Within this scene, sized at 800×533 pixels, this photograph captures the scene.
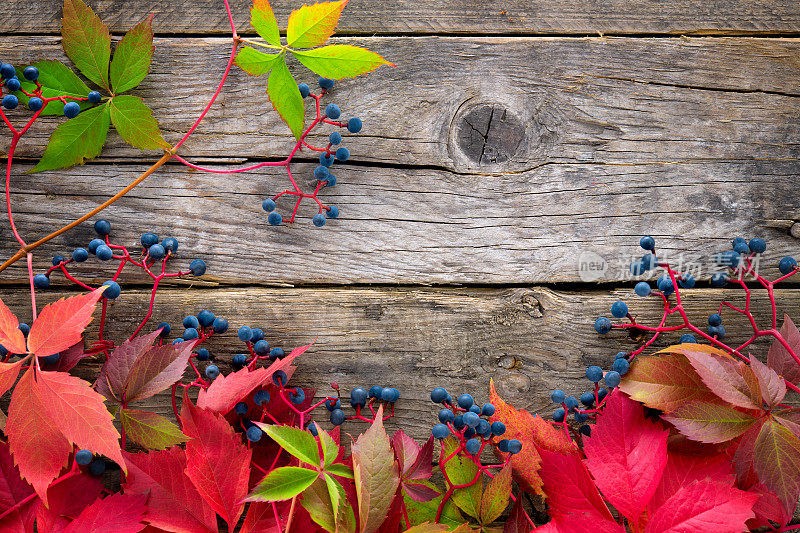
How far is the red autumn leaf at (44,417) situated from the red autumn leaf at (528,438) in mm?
594

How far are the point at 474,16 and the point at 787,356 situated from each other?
2.62 feet

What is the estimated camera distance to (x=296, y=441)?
654mm

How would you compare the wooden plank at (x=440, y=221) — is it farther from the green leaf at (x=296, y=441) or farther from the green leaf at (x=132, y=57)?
the green leaf at (x=296, y=441)

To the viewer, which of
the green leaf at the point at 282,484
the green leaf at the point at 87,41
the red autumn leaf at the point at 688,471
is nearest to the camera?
the green leaf at the point at 282,484

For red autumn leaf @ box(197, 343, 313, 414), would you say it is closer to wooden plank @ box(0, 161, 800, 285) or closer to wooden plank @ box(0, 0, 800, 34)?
wooden plank @ box(0, 161, 800, 285)

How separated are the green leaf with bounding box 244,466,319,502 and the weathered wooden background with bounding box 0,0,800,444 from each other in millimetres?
260

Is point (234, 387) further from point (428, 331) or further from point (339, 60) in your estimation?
point (339, 60)

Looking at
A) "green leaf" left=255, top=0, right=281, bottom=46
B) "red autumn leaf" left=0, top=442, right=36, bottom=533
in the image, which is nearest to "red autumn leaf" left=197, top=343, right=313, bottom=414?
"red autumn leaf" left=0, top=442, right=36, bottom=533

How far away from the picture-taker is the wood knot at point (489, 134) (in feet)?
3.02

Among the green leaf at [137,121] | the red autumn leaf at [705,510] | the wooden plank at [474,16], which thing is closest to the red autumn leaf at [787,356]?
the red autumn leaf at [705,510]

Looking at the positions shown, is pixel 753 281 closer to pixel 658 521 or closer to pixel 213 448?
pixel 658 521

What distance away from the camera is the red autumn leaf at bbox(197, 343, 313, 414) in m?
0.76

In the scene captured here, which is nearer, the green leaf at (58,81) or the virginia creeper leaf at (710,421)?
the virginia creeper leaf at (710,421)

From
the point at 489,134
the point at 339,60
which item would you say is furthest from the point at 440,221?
the point at 339,60
